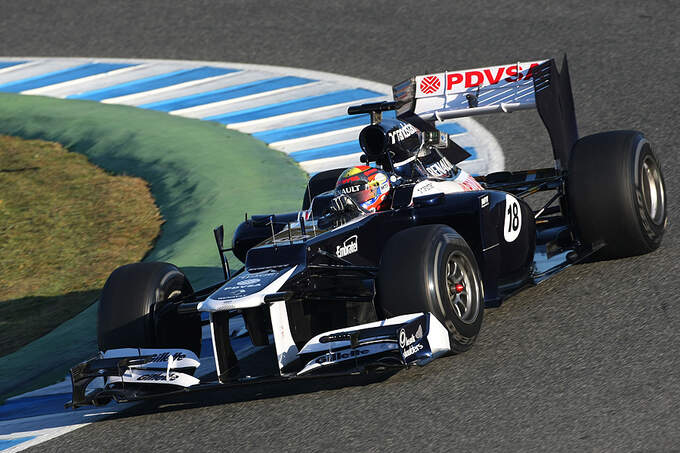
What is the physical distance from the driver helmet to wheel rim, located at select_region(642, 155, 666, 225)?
1.90 metres

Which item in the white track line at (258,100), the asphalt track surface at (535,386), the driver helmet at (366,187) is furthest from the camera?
the white track line at (258,100)

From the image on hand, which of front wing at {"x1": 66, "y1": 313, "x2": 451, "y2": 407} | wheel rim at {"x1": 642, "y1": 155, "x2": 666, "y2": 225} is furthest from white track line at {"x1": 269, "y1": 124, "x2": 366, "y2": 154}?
front wing at {"x1": 66, "y1": 313, "x2": 451, "y2": 407}

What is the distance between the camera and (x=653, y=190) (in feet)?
25.8

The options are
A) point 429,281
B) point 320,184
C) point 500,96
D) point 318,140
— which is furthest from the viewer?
point 318,140

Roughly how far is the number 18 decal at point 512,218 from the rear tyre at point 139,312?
2.08m

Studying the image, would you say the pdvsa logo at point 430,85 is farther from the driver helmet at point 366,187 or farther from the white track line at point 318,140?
the white track line at point 318,140

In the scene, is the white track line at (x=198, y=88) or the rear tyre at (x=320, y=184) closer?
the rear tyre at (x=320, y=184)

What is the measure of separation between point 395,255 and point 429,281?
263 millimetres

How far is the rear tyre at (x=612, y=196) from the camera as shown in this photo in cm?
736

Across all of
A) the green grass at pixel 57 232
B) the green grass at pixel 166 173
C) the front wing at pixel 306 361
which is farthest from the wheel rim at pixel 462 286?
the green grass at pixel 57 232

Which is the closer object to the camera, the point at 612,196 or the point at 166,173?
the point at 612,196

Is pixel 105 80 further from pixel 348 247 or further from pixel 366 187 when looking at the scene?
pixel 348 247

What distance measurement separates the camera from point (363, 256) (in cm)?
679

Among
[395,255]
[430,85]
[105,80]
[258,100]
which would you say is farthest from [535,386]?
[105,80]
